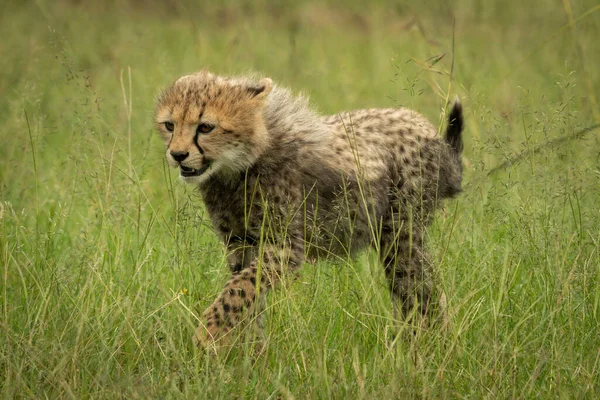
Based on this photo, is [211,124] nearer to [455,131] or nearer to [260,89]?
[260,89]

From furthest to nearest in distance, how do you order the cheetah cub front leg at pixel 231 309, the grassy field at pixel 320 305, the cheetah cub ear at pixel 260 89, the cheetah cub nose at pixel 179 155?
1. the cheetah cub ear at pixel 260 89
2. the cheetah cub nose at pixel 179 155
3. the cheetah cub front leg at pixel 231 309
4. the grassy field at pixel 320 305

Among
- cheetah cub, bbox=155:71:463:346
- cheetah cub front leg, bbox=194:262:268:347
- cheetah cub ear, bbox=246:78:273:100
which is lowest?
cheetah cub front leg, bbox=194:262:268:347

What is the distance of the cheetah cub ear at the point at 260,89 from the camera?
3443 mm

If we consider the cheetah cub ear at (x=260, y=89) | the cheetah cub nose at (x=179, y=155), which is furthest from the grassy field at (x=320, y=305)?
the cheetah cub ear at (x=260, y=89)

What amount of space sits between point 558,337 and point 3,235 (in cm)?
191

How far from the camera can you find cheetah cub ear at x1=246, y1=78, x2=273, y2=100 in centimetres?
344

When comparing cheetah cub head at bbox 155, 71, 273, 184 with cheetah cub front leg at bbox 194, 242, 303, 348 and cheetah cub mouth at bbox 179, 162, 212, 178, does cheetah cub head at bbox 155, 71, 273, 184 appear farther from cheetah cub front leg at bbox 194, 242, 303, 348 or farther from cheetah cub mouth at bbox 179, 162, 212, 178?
cheetah cub front leg at bbox 194, 242, 303, 348

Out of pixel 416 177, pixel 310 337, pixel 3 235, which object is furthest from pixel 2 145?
pixel 310 337

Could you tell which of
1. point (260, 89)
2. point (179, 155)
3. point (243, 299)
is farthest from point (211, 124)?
point (243, 299)

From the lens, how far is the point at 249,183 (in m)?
3.44

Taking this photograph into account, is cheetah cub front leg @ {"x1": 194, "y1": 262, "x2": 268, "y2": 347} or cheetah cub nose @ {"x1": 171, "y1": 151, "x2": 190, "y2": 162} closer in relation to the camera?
cheetah cub front leg @ {"x1": 194, "y1": 262, "x2": 268, "y2": 347}

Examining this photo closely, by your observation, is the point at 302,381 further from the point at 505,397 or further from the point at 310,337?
the point at 505,397

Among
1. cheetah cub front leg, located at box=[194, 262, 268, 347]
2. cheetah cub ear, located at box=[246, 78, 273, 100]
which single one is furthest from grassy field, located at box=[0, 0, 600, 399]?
cheetah cub ear, located at box=[246, 78, 273, 100]

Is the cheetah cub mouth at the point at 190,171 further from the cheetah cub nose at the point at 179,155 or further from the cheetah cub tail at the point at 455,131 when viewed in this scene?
the cheetah cub tail at the point at 455,131
